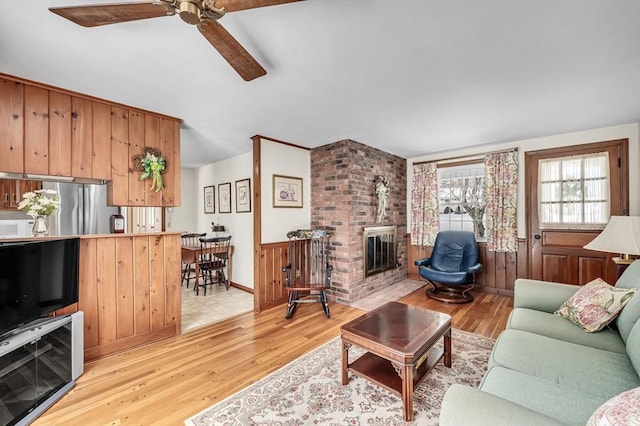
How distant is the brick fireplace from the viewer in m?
3.76

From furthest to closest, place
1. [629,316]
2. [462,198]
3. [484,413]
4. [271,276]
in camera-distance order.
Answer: [462,198], [271,276], [629,316], [484,413]

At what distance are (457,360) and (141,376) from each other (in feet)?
8.48

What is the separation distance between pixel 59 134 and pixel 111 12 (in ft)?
5.47

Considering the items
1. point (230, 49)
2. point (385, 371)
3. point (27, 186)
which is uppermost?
point (230, 49)

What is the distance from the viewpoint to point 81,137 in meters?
2.31

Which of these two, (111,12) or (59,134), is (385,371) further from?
(59,134)

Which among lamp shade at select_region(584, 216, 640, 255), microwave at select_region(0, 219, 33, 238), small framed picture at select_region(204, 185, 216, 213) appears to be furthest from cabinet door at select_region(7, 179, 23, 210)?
lamp shade at select_region(584, 216, 640, 255)

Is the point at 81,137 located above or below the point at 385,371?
above

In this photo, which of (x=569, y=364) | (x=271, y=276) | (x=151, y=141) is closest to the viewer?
(x=569, y=364)

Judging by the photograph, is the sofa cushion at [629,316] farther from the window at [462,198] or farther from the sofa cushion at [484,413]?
the window at [462,198]

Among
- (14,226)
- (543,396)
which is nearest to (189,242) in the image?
(14,226)

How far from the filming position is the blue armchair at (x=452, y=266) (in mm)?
3625

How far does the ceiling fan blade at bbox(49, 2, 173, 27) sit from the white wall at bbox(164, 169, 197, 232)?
4946mm

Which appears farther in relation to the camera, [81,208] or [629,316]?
[81,208]
